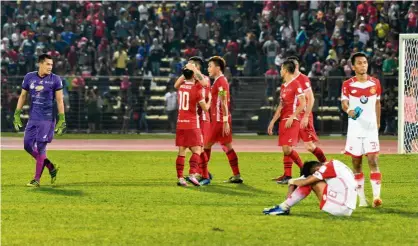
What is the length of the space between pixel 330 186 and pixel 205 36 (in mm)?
28090

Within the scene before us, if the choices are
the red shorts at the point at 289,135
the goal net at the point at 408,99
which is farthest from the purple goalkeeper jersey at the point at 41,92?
the goal net at the point at 408,99

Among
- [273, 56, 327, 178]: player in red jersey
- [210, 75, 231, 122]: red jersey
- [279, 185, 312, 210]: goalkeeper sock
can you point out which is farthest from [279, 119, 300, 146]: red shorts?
[279, 185, 312, 210]: goalkeeper sock

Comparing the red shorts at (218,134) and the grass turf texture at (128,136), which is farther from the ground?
the red shorts at (218,134)

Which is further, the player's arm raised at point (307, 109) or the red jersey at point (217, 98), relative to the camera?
the red jersey at point (217, 98)

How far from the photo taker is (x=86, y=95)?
40594 millimetres

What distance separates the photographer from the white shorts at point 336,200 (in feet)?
49.3

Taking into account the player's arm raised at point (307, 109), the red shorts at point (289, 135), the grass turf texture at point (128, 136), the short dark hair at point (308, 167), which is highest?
the player's arm raised at point (307, 109)

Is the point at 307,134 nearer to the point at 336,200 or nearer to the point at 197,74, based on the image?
the point at 197,74

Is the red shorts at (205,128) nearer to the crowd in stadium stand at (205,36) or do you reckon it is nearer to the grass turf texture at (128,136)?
the grass turf texture at (128,136)

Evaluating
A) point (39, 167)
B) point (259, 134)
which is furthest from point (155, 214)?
point (259, 134)

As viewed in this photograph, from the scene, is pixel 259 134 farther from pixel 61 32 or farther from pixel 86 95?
pixel 61 32

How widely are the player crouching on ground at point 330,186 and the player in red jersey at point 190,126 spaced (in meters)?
4.80

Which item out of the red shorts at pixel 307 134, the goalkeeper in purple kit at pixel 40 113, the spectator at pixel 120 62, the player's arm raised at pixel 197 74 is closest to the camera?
the player's arm raised at pixel 197 74

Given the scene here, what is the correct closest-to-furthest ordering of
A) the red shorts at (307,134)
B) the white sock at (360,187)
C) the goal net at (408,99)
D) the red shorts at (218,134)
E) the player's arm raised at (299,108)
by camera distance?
the white sock at (360,187) < the player's arm raised at (299,108) < the red shorts at (218,134) < the red shorts at (307,134) < the goal net at (408,99)
